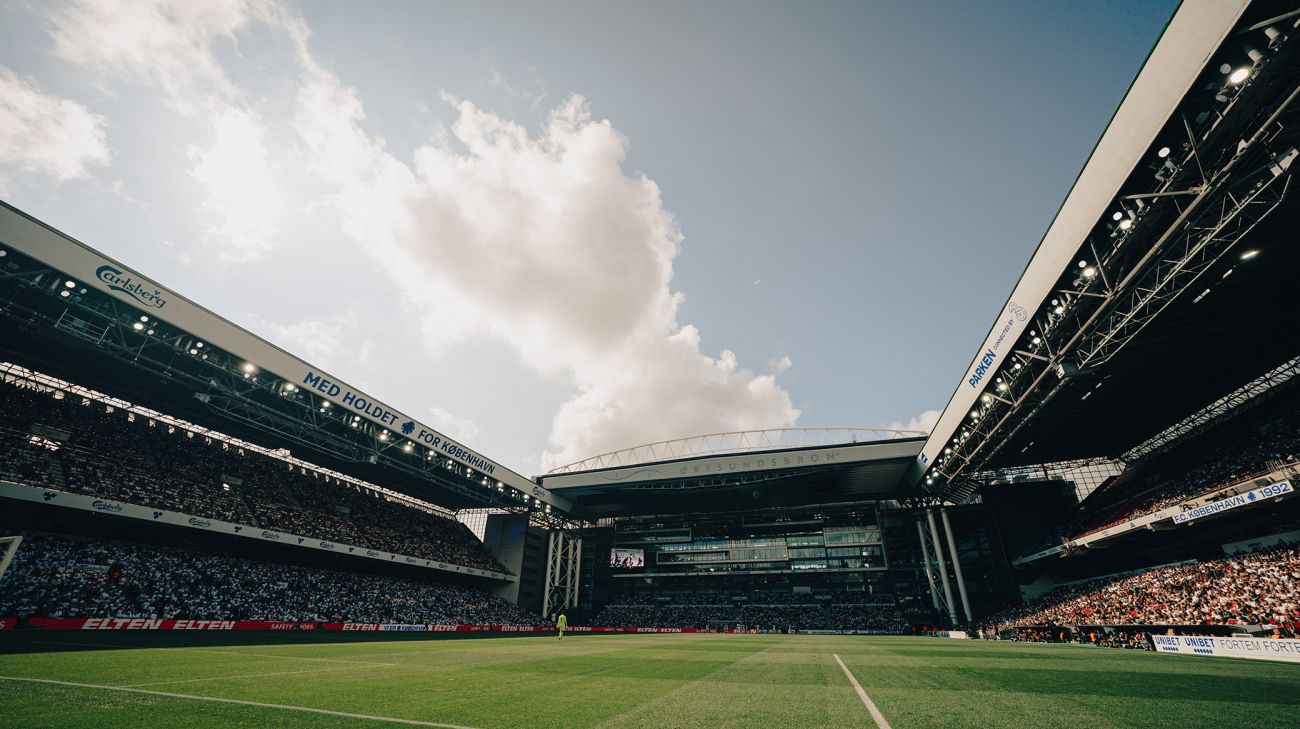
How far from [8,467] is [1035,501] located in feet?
217

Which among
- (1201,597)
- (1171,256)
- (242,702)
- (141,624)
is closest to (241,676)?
(242,702)

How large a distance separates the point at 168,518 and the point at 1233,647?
145 feet

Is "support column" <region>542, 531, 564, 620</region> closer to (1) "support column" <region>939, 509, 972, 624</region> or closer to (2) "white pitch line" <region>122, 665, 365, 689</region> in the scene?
(1) "support column" <region>939, 509, 972, 624</region>

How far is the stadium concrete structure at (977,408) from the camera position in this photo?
1234cm

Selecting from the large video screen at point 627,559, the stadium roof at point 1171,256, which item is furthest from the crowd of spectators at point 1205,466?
the large video screen at point 627,559

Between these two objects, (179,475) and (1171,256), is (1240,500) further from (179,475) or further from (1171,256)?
(179,475)

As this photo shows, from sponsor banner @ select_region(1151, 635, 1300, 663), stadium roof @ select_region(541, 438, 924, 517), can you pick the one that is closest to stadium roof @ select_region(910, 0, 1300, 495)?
sponsor banner @ select_region(1151, 635, 1300, 663)

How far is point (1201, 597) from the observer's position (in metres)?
21.4

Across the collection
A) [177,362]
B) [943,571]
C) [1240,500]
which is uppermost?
[177,362]

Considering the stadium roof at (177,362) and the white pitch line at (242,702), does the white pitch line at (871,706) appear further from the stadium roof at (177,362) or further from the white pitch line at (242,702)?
the stadium roof at (177,362)

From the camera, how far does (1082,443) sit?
33.4 meters

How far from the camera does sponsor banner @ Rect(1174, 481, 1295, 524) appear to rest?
1846cm

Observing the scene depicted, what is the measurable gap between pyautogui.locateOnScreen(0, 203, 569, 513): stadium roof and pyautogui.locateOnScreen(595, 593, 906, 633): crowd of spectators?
92.6 feet

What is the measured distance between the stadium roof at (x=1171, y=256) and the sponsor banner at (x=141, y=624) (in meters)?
39.5
